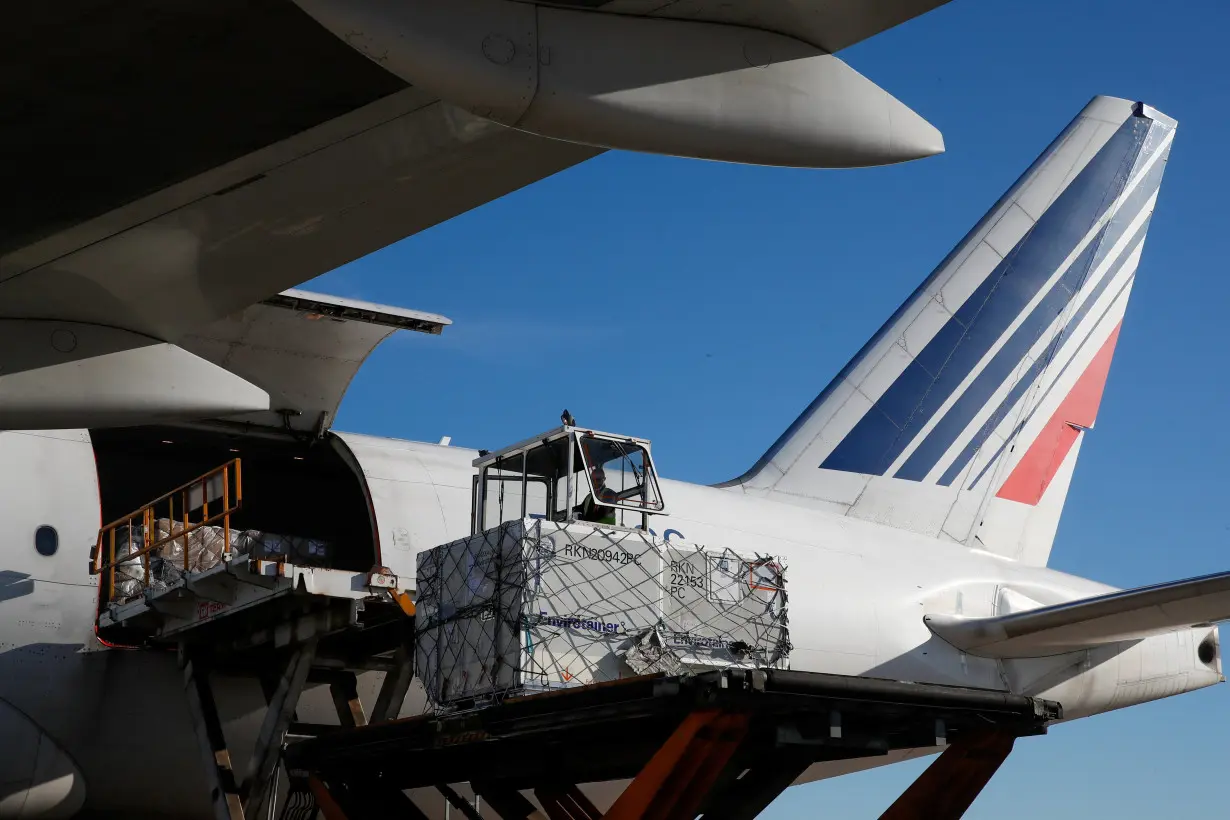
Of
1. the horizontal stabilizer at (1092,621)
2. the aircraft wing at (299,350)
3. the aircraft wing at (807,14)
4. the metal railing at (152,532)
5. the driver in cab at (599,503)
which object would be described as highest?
the aircraft wing at (807,14)

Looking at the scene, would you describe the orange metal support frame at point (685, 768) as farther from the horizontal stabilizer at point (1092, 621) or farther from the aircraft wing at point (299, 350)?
the aircraft wing at point (299, 350)

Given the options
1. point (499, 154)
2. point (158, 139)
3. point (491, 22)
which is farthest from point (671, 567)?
point (491, 22)

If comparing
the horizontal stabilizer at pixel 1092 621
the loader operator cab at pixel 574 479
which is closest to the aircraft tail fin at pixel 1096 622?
the horizontal stabilizer at pixel 1092 621

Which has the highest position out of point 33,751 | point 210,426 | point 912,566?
point 210,426

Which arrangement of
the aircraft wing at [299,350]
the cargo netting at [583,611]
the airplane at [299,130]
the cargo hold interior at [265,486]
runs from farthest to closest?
the cargo hold interior at [265,486]
the aircraft wing at [299,350]
the cargo netting at [583,611]
the airplane at [299,130]

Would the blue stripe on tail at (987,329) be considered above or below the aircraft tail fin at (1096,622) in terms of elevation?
above

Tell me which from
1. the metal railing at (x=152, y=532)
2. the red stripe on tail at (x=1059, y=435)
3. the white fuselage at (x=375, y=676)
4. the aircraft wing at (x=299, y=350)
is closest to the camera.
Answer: the white fuselage at (x=375, y=676)

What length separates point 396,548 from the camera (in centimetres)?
1327

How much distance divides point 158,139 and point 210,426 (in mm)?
8392

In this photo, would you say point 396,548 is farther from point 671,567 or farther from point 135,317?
point 135,317

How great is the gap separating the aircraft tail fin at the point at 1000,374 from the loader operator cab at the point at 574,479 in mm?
6778

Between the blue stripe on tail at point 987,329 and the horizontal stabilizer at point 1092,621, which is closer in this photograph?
the horizontal stabilizer at point 1092,621

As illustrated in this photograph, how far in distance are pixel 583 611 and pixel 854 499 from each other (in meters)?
8.60

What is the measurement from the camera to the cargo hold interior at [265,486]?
50.2 ft
